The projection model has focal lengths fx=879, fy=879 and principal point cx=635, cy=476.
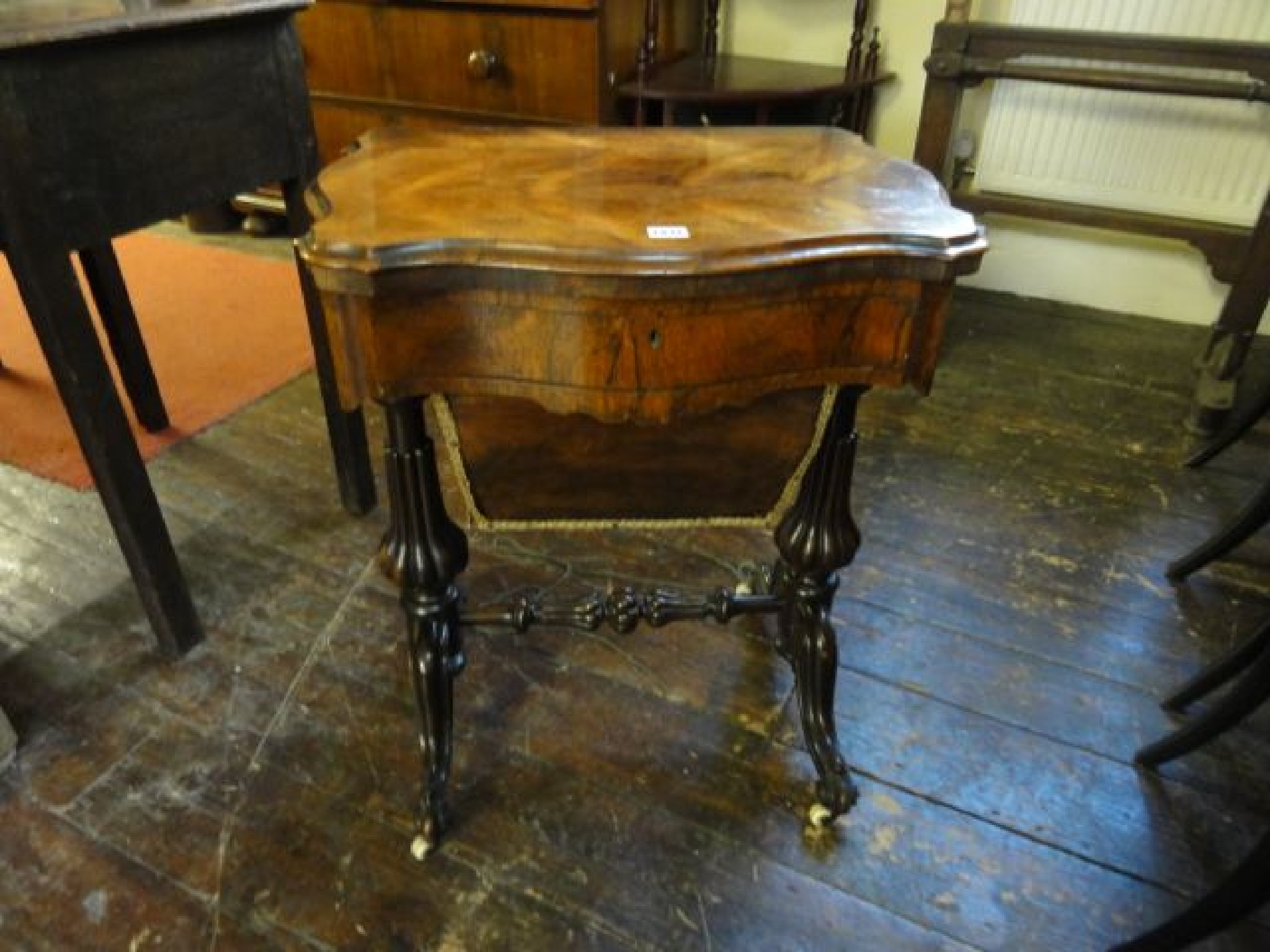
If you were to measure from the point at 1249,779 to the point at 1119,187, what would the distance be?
182 cm

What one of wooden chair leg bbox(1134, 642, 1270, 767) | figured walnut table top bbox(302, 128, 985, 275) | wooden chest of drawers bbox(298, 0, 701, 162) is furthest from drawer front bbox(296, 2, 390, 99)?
wooden chair leg bbox(1134, 642, 1270, 767)

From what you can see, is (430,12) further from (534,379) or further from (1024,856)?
(1024,856)

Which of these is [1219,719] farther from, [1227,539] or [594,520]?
[594,520]

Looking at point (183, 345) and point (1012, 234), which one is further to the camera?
point (1012, 234)

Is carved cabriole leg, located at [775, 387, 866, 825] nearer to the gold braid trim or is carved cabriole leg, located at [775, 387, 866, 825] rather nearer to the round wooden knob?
the gold braid trim

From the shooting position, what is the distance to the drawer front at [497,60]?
2.18m

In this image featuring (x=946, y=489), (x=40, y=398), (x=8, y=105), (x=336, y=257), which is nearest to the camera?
(x=336, y=257)

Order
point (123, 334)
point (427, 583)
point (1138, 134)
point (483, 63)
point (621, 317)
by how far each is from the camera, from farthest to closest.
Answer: point (1138, 134), point (483, 63), point (123, 334), point (427, 583), point (621, 317)

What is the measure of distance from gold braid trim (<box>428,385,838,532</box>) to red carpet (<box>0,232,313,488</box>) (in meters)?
1.30

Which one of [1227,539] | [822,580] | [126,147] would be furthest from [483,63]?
[1227,539]

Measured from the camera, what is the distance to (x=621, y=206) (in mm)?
896

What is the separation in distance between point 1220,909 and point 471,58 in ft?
7.48

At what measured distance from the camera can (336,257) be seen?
30.8 inches

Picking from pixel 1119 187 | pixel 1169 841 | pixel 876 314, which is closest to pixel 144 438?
pixel 876 314
